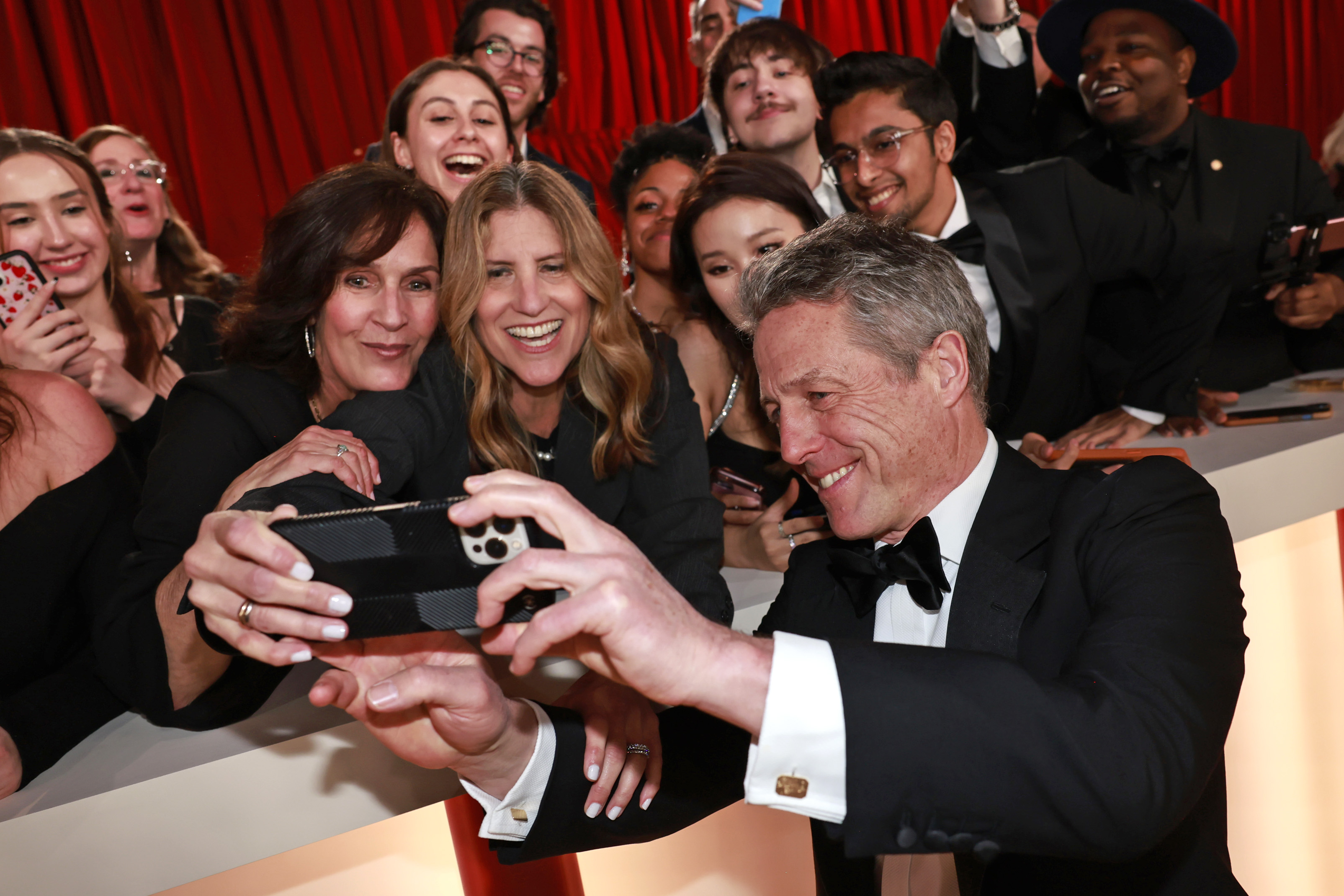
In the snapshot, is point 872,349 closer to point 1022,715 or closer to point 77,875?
point 1022,715

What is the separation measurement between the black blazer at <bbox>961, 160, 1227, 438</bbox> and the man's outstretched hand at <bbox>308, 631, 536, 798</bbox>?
2049 mm

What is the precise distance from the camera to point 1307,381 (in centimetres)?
326

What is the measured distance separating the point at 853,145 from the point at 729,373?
899 millimetres

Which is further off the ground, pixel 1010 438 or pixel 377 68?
pixel 377 68

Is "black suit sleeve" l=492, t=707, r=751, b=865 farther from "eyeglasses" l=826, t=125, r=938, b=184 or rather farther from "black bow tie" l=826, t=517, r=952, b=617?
"eyeglasses" l=826, t=125, r=938, b=184

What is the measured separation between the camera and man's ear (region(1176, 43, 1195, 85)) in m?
3.60

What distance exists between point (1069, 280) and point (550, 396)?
1671 mm

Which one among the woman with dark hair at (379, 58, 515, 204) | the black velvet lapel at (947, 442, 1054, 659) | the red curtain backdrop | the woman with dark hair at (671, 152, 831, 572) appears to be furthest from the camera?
the red curtain backdrop

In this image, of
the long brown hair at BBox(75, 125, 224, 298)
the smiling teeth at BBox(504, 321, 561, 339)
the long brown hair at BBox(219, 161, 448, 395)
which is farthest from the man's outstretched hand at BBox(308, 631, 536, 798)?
the long brown hair at BBox(75, 125, 224, 298)

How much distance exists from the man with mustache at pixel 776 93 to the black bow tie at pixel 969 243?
51 centimetres

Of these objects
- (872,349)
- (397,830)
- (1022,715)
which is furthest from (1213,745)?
(397,830)

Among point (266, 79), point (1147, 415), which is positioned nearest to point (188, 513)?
point (1147, 415)

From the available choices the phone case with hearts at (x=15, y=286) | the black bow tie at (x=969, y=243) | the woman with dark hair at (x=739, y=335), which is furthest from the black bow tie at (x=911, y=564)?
the phone case with hearts at (x=15, y=286)

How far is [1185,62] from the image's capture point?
11.9 feet
